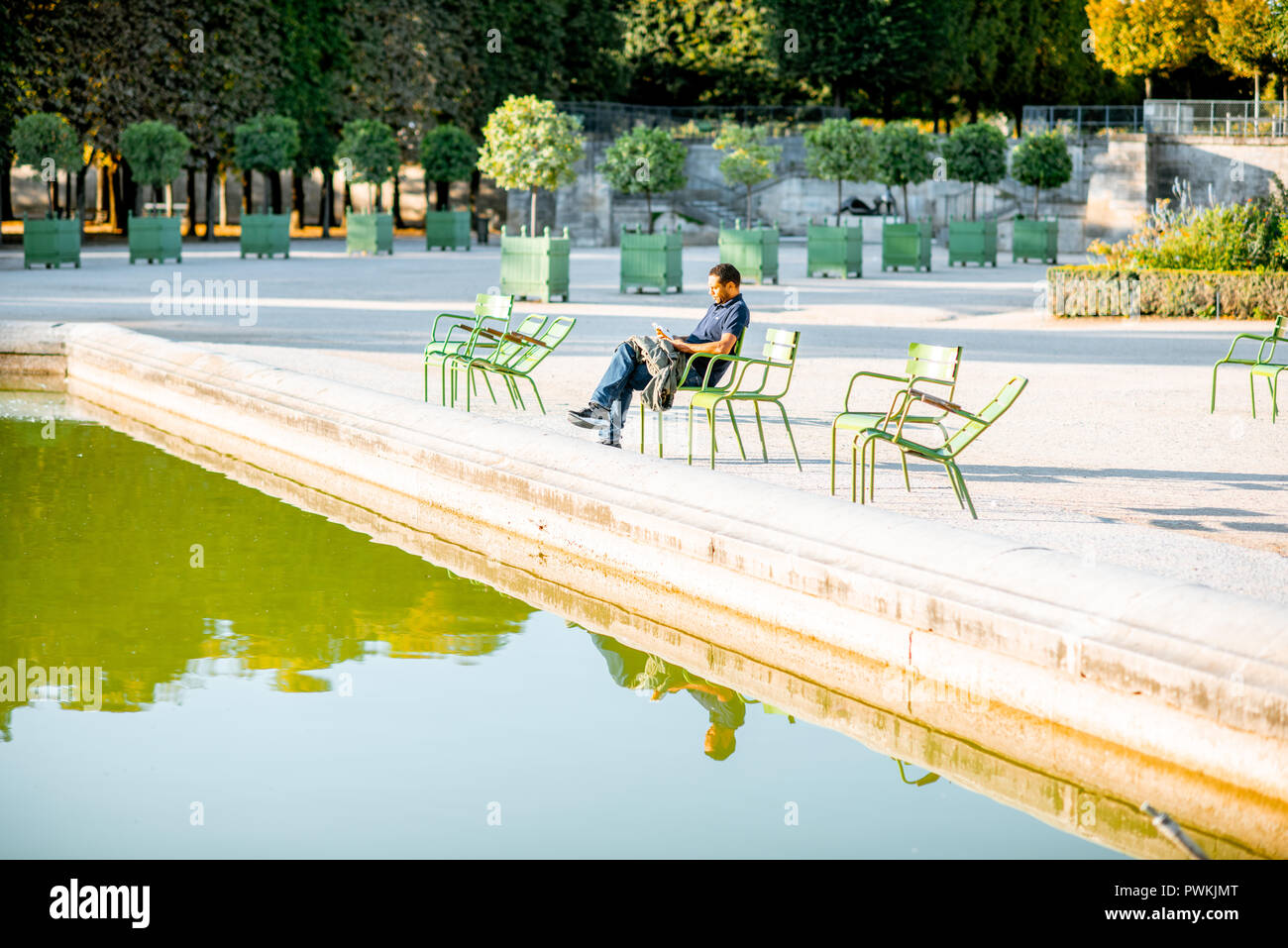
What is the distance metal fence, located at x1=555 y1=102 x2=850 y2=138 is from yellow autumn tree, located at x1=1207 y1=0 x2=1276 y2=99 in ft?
38.9

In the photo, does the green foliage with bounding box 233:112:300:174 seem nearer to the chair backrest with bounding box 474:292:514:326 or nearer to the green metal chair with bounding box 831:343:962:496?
the chair backrest with bounding box 474:292:514:326

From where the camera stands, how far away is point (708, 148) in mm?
55438

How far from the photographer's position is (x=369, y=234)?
3884 centimetres

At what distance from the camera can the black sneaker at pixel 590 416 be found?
10.4m

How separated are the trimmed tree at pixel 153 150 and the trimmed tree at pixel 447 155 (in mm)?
11032

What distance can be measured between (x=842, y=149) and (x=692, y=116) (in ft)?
75.0

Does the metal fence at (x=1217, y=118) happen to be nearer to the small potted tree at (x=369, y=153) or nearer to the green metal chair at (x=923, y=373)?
the small potted tree at (x=369, y=153)

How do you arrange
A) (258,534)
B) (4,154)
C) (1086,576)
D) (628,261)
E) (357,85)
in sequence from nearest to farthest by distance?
(1086,576), (258,534), (628,261), (4,154), (357,85)

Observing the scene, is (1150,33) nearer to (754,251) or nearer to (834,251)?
(834,251)

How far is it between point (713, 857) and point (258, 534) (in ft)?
16.0

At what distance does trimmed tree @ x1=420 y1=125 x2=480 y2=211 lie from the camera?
160 ft

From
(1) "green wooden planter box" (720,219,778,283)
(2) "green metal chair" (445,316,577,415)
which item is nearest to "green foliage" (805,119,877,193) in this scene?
(1) "green wooden planter box" (720,219,778,283)

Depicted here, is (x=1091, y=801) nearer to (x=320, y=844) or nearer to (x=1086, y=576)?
(x=1086, y=576)
